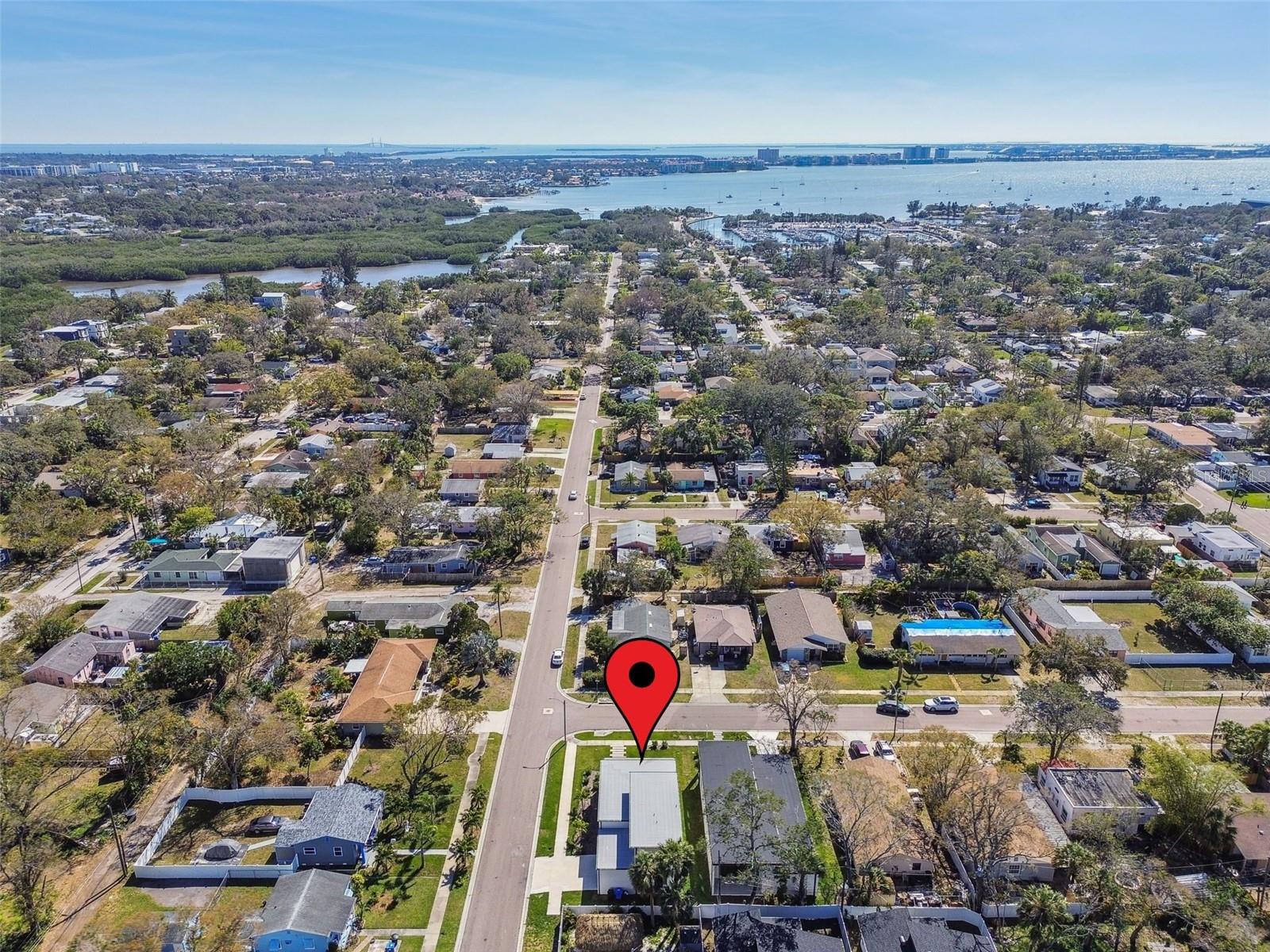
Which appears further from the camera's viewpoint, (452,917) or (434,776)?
(434,776)

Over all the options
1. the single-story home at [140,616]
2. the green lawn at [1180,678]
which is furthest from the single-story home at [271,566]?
the green lawn at [1180,678]

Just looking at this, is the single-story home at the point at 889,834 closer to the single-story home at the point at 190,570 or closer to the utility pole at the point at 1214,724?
the utility pole at the point at 1214,724

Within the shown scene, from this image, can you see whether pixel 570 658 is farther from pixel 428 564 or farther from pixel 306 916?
pixel 306 916

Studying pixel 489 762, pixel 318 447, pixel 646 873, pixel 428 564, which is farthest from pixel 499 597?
pixel 318 447

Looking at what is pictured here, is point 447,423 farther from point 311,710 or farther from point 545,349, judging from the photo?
point 311,710

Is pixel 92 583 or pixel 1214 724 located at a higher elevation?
pixel 92 583

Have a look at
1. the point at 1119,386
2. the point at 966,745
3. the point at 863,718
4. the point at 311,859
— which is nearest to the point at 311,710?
the point at 311,859

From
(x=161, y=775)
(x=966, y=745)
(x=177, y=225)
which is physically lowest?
(x=161, y=775)
